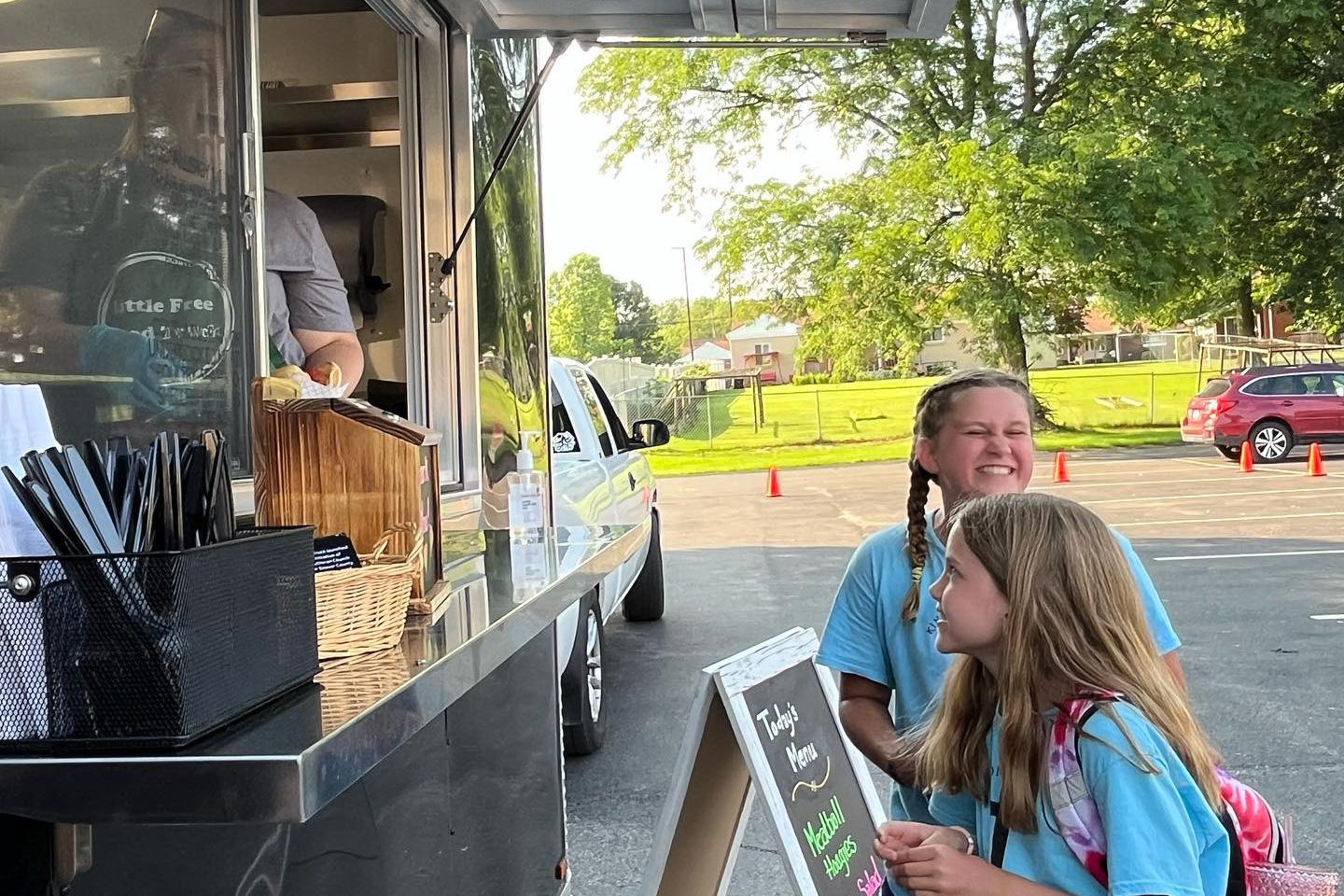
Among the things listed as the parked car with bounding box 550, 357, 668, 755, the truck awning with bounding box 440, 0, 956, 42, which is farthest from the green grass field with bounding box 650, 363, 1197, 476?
the truck awning with bounding box 440, 0, 956, 42

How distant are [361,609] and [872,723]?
1.17m

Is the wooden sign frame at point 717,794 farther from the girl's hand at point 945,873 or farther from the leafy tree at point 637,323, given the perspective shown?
the leafy tree at point 637,323

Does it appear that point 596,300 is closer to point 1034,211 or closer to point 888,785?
point 1034,211

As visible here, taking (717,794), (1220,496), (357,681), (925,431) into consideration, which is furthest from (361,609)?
(1220,496)

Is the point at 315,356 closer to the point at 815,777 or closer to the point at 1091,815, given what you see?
the point at 815,777

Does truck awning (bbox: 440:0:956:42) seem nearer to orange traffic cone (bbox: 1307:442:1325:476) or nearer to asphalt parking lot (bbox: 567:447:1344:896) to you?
asphalt parking lot (bbox: 567:447:1344:896)

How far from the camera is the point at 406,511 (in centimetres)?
220

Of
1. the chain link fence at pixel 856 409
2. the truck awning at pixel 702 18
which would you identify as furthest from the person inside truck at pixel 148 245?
the chain link fence at pixel 856 409

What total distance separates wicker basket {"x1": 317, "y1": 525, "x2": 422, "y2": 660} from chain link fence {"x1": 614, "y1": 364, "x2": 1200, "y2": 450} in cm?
2675

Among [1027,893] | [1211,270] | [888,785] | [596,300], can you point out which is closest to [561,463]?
[888,785]

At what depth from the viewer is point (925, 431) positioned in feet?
8.67

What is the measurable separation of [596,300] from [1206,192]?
1456 inches

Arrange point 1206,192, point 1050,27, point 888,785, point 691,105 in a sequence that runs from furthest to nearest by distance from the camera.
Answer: point 691,105
point 1050,27
point 1206,192
point 888,785

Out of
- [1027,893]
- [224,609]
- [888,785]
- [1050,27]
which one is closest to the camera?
[224,609]
